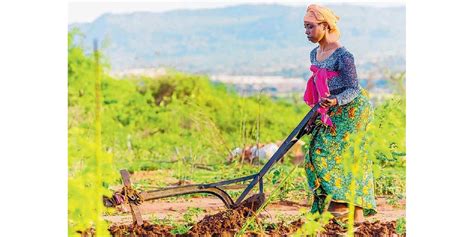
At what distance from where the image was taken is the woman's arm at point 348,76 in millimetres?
5188

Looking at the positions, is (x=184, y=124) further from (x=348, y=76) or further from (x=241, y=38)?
(x=348, y=76)

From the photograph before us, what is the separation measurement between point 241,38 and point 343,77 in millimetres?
6853

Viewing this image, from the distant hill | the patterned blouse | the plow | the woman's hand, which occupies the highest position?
the distant hill

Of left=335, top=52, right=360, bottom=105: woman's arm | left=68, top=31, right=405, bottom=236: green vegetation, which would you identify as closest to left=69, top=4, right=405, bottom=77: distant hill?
left=68, top=31, right=405, bottom=236: green vegetation

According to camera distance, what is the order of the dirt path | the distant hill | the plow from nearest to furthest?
1. the plow
2. the dirt path
3. the distant hill

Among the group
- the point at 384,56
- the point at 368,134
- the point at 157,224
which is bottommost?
the point at 157,224

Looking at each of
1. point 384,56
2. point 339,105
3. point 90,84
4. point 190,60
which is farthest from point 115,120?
point 339,105

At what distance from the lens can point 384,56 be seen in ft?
37.7

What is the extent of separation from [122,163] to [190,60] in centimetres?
367

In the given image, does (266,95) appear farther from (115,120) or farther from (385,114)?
(385,114)

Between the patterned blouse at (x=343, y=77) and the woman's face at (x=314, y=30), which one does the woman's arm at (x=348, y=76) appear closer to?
the patterned blouse at (x=343, y=77)

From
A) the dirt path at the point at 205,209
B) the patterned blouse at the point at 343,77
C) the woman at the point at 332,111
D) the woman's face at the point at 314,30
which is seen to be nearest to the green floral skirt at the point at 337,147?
the woman at the point at 332,111

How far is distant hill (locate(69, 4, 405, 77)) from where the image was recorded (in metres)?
11.6

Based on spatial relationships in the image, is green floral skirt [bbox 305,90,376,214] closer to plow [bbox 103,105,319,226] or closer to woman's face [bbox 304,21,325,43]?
plow [bbox 103,105,319,226]
